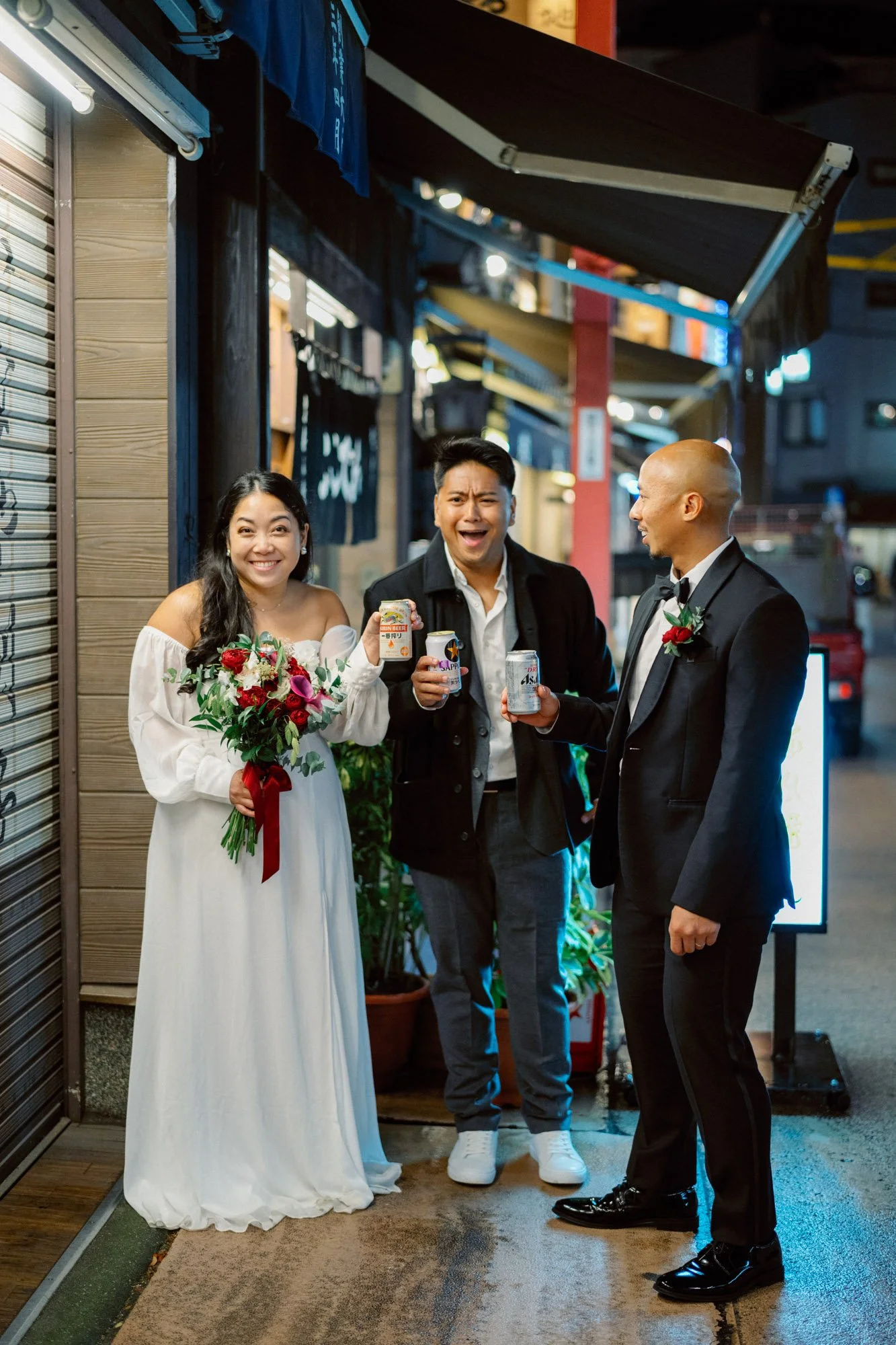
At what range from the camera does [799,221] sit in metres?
5.18

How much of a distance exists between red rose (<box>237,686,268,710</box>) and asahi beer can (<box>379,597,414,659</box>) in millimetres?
349

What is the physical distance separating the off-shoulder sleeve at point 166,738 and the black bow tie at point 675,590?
1342mm

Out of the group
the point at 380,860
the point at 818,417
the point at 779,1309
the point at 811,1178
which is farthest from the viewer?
the point at 818,417

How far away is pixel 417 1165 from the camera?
4.23m

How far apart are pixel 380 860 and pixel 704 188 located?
3.04 metres

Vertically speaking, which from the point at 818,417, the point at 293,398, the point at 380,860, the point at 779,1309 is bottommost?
the point at 779,1309

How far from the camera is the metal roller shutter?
4012 millimetres

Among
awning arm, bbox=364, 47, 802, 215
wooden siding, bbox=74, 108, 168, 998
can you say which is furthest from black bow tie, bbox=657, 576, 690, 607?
awning arm, bbox=364, 47, 802, 215

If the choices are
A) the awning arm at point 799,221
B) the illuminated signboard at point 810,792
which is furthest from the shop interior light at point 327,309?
the illuminated signboard at point 810,792

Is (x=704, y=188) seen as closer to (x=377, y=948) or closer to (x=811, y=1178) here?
(x=377, y=948)

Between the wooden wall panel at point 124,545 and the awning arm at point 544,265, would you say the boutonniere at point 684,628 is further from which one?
the awning arm at point 544,265

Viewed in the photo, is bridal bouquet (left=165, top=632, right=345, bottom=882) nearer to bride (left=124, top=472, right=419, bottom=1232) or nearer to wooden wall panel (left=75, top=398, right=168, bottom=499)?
bride (left=124, top=472, right=419, bottom=1232)

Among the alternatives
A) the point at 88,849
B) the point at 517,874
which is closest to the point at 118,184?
the point at 88,849

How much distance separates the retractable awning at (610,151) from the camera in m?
4.76
